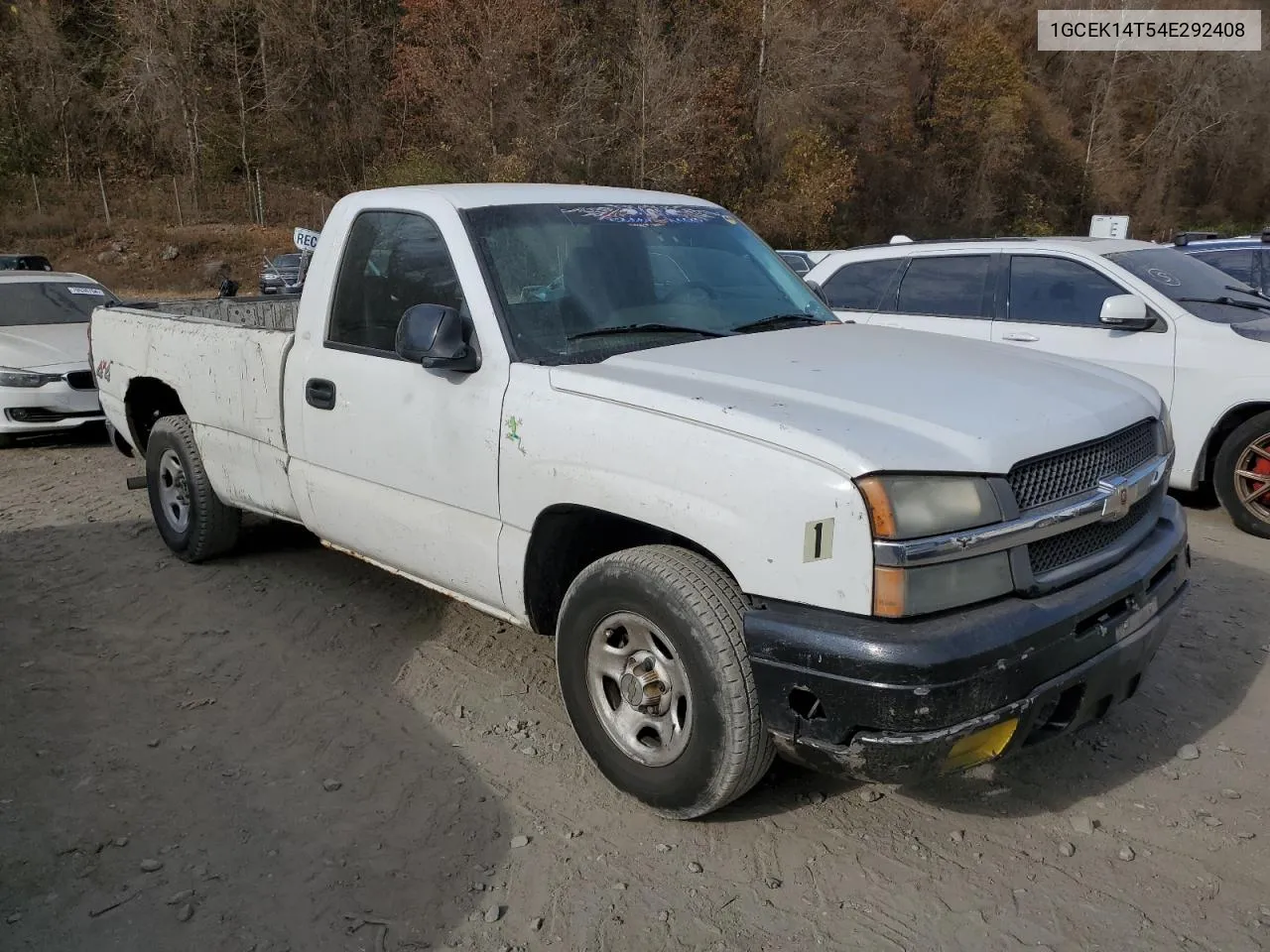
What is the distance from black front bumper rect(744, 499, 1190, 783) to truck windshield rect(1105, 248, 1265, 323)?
4509 millimetres

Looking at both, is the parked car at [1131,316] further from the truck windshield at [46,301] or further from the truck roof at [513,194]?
the truck windshield at [46,301]

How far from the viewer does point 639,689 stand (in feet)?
10.3

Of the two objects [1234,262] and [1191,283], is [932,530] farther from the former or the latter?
[1234,262]

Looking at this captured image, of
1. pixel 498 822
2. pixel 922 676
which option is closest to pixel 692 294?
pixel 922 676

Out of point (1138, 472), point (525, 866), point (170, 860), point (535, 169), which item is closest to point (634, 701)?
point (525, 866)

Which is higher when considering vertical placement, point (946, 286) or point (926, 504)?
point (946, 286)

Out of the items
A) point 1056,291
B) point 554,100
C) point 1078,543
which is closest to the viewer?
point 1078,543

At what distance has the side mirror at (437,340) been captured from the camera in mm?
3393

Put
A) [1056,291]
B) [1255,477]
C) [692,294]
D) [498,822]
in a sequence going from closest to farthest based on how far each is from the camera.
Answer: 1. [498,822]
2. [692,294]
3. [1255,477]
4. [1056,291]

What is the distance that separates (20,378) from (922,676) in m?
8.89

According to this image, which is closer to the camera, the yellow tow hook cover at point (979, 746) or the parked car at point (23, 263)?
the yellow tow hook cover at point (979, 746)

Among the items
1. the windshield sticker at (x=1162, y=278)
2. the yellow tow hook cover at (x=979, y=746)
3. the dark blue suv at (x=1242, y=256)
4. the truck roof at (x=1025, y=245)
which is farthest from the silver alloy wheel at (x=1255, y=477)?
the yellow tow hook cover at (x=979, y=746)

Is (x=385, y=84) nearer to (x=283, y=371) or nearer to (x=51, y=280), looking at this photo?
(x=51, y=280)

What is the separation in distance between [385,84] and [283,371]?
3756cm
